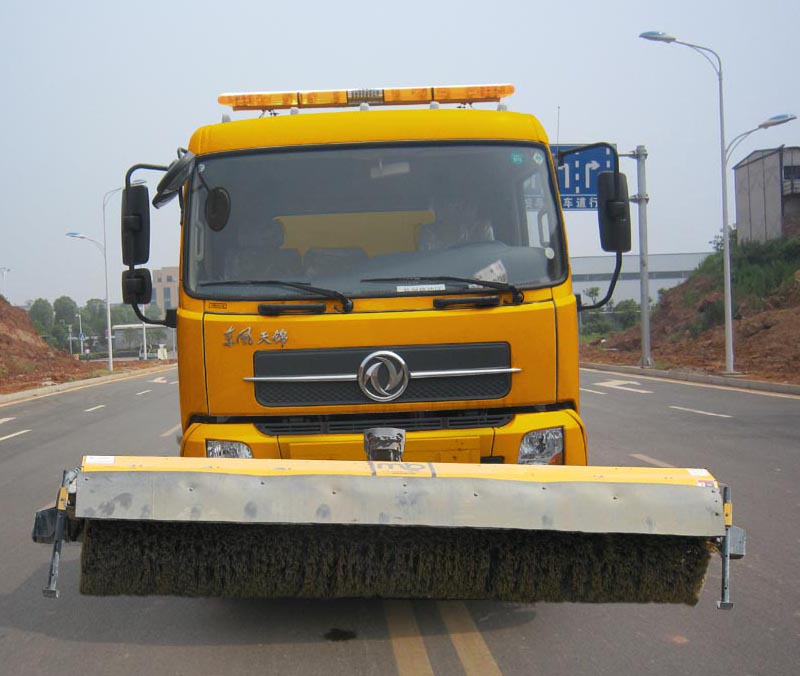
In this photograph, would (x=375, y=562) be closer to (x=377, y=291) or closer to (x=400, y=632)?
(x=400, y=632)

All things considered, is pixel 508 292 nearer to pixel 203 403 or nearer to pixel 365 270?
pixel 365 270

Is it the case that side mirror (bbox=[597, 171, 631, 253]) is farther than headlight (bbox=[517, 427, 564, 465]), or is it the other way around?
side mirror (bbox=[597, 171, 631, 253])

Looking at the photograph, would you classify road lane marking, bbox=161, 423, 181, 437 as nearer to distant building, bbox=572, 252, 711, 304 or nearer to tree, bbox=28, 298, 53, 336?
distant building, bbox=572, 252, 711, 304

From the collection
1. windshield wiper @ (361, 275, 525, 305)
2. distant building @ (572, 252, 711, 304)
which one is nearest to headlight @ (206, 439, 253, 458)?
windshield wiper @ (361, 275, 525, 305)

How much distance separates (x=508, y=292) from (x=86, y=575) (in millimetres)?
2369

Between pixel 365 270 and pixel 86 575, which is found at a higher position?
pixel 365 270

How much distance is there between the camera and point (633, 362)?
33.7m

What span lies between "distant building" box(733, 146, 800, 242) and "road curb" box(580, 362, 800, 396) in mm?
12740

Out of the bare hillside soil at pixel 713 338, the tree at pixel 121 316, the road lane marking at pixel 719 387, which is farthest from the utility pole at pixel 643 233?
the tree at pixel 121 316

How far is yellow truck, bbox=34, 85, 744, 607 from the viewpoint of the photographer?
3564 millimetres

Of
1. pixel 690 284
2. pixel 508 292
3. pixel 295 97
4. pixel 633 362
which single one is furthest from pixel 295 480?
pixel 690 284

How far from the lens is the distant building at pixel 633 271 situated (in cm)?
8775

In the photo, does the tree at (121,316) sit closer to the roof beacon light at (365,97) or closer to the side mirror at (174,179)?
the roof beacon light at (365,97)

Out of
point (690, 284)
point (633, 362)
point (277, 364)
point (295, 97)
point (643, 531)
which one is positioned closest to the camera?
point (643, 531)
